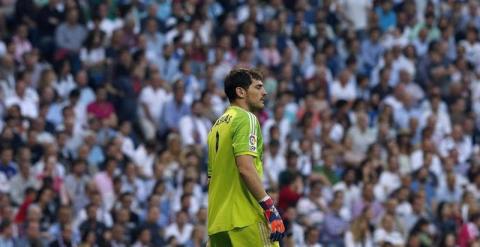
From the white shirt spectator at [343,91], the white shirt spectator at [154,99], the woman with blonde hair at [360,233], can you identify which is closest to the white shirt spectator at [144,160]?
the white shirt spectator at [154,99]

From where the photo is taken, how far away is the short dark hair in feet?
34.5

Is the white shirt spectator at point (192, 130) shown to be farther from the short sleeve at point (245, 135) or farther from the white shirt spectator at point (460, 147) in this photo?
the short sleeve at point (245, 135)

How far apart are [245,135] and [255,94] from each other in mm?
374

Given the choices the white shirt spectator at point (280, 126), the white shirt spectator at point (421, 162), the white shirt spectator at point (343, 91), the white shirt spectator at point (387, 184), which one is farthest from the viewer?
the white shirt spectator at point (343, 91)

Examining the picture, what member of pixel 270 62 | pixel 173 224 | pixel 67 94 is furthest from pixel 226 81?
pixel 270 62

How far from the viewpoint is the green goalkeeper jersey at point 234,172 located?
1038 centimetres

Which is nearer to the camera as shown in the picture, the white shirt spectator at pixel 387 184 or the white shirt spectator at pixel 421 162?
the white shirt spectator at pixel 387 184

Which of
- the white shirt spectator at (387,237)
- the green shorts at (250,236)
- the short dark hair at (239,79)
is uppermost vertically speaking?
the short dark hair at (239,79)

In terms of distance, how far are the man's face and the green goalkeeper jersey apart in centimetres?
12

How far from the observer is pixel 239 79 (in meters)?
10.5

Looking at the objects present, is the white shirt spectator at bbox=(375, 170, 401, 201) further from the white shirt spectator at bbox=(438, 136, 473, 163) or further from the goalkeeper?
the goalkeeper

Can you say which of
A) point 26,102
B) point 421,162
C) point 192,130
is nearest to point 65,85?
point 26,102

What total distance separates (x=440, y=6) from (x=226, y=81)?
15.6 m

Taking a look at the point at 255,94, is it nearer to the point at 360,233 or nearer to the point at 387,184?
the point at 360,233
